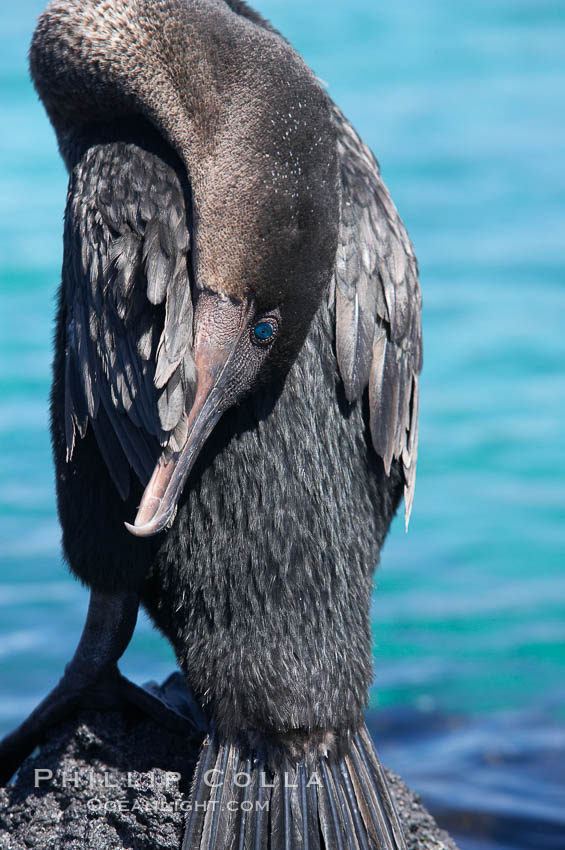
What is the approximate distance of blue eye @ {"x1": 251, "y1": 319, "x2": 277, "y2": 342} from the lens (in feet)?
9.57

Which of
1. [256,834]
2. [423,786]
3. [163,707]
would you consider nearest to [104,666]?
[163,707]

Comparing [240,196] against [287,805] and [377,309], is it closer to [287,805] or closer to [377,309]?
[377,309]

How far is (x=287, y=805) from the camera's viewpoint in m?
3.10

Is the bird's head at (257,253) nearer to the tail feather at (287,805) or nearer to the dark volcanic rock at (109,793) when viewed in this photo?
the tail feather at (287,805)

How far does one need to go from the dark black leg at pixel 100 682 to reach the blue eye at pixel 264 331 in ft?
3.25

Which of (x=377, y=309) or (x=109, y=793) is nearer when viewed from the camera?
(x=109, y=793)

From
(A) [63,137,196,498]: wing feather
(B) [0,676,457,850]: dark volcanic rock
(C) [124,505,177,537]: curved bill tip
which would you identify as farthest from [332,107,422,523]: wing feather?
(B) [0,676,457,850]: dark volcanic rock

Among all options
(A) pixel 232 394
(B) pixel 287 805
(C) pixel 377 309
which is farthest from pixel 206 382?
(B) pixel 287 805

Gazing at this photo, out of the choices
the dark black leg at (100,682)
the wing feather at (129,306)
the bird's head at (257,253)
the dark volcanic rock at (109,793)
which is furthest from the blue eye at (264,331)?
the dark volcanic rock at (109,793)

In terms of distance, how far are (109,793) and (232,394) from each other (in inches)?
47.4

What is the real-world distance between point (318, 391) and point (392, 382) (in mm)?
362

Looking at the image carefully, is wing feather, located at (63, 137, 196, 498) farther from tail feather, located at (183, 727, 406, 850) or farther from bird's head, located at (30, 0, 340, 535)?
tail feather, located at (183, 727, 406, 850)

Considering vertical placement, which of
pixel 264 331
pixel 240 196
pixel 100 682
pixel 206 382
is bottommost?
pixel 100 682

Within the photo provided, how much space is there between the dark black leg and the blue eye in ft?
3.25
